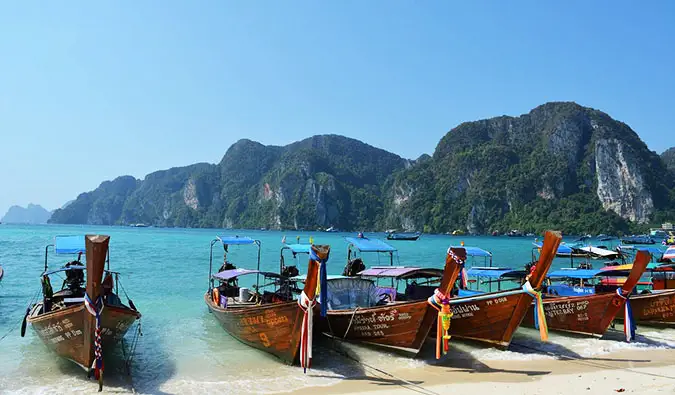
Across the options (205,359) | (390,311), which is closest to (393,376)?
(390,311)

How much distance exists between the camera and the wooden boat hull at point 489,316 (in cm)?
1150

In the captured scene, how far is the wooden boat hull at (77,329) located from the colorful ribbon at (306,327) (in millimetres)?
3710

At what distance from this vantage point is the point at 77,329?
9.88 m

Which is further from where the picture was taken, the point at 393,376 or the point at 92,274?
the point at 393,376

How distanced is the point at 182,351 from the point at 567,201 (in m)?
136

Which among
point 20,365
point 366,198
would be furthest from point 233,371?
point 366,198

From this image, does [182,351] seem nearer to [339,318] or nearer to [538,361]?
[339,318]

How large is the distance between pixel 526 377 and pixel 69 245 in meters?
12.7

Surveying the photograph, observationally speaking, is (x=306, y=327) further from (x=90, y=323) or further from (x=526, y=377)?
(x=526, y=377)

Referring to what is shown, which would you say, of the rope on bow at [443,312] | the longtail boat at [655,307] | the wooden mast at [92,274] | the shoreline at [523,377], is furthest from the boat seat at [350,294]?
the longtail boat at [655,307]

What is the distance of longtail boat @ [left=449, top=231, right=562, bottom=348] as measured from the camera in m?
11.1

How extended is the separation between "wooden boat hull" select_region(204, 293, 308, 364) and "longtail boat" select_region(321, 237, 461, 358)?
0.80 meters

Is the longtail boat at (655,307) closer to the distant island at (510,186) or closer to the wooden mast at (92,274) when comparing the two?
the wooden mast at (92,274)

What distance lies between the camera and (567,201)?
134 metres
